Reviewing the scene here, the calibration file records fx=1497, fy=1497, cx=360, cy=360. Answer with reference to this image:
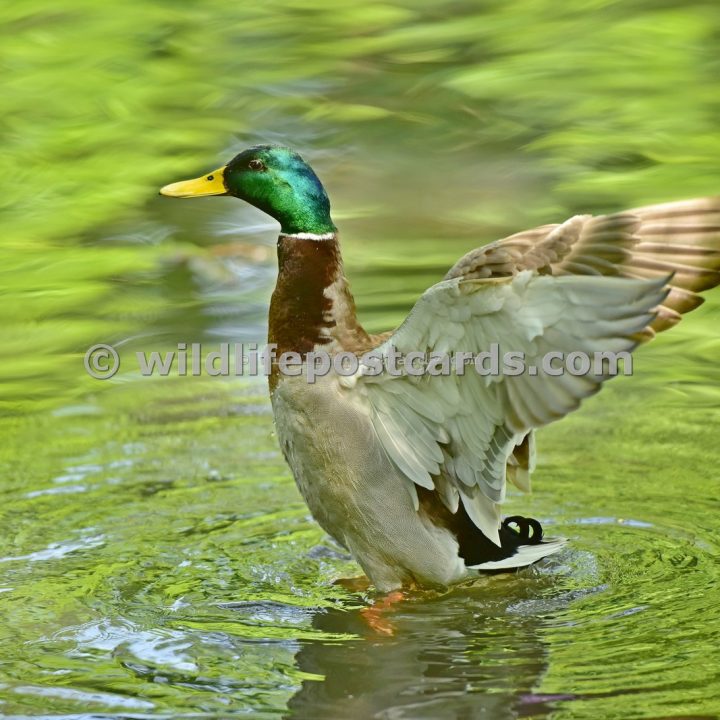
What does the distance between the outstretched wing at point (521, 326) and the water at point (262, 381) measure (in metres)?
0.52

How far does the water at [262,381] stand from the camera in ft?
14.7

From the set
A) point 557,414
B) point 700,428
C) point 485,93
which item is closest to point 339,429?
point 557,414

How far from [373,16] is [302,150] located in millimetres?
2153

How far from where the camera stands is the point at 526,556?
5180 mm

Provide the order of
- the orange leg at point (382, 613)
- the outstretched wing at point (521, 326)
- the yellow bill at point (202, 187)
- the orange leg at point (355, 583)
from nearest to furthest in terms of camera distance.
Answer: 1. the outstretched wing at point (521, 326)
2. the orange leg at point (382, 613)
3. the orange leg at point (355, 583)
4. the yellow bill at point (202, 187)

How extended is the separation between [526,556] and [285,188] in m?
1.54

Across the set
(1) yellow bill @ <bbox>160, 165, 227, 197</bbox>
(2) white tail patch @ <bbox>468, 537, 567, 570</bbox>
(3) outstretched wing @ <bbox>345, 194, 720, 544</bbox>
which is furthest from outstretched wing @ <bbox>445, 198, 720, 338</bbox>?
Answer: (1) yellow bill @ <bbox>160, 165, 227, 197</bbox>

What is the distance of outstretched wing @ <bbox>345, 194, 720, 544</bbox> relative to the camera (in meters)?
4.18

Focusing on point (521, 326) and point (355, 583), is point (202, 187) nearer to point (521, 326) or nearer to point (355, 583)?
point (355, 583)

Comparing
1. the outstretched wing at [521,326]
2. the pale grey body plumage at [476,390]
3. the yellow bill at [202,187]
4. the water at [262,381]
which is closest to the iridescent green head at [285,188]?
the yellow bill at [202,187]

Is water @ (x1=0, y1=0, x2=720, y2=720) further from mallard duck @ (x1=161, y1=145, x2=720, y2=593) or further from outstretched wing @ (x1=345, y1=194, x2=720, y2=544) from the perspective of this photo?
outstretched wing @ (x1=345, y1=194, x2=720, y2=544)

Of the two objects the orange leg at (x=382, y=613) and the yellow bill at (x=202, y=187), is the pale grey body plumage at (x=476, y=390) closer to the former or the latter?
the orange leg at (x=382, y=613)

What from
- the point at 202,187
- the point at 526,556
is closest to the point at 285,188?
the point at 202,187

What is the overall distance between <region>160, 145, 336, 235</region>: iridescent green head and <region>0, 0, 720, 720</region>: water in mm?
1235
